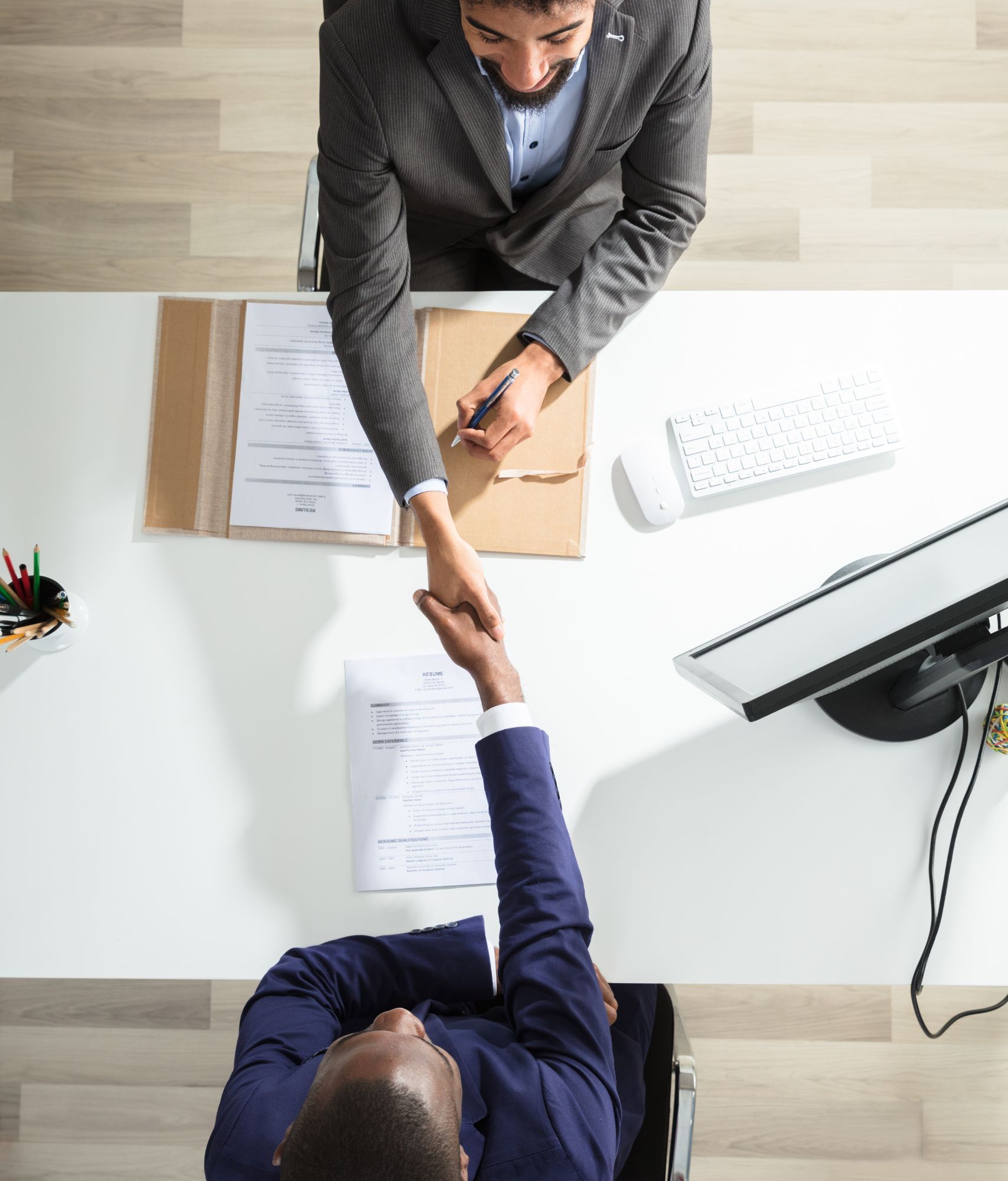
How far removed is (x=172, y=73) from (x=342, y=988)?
2.06 meters

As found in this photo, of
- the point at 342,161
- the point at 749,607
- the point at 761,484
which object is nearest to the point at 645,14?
the point at 342,161

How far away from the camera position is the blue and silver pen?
124 centimetres

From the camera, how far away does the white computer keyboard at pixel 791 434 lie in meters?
1.25

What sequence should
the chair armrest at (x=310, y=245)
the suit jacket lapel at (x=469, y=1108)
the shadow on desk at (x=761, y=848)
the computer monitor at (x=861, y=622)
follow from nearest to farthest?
the computer monitor at (x=861, y=622) < the suit jacket lapel at (x=469, y=1108) < the shadow on desk at (x=761, y=848) < the chair armrest at (x=310, y=245)

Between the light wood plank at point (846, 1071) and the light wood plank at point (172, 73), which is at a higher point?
the light wood plank at point (172, 73)

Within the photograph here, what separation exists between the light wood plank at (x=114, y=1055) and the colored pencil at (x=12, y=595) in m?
1.17

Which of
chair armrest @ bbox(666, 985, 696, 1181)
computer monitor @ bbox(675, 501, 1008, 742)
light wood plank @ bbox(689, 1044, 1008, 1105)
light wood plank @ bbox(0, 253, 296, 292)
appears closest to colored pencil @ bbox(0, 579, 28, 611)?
computer monitor @ bbox(675, 501, 1008, 742)

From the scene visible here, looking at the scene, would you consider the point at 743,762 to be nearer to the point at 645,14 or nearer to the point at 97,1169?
the point at 645,14

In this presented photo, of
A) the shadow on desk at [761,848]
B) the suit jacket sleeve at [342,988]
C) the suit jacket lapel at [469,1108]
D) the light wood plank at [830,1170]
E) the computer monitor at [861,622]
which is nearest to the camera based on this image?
the computer monitor at [861,622]

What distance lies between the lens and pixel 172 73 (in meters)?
2.12

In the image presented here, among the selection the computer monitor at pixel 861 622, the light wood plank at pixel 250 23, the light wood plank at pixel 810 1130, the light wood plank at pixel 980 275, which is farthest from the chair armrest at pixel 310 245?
the light wood plank at pixel 810 1130

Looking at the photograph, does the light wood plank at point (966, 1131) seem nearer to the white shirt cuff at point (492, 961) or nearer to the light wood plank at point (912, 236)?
the white shirt cuff at point (492, 961)

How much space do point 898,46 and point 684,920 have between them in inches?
79.8

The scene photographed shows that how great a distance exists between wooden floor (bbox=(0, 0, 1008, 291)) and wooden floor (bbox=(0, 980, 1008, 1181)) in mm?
1591
